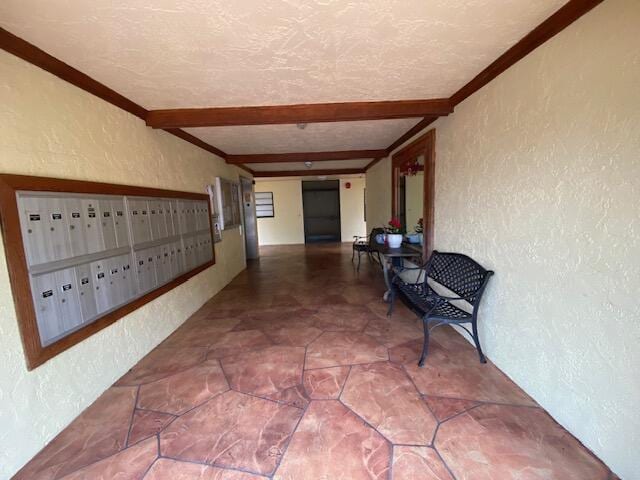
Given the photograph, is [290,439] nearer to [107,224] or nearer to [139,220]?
[107,224]

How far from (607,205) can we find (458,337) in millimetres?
1759

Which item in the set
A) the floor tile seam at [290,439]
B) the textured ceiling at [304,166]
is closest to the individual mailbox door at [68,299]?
the floor tile seam at [290,439]

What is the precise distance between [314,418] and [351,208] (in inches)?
322

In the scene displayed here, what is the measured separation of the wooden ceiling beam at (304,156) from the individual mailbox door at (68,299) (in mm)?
3347

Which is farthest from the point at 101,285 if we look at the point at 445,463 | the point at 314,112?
Answer: the point at 445,463

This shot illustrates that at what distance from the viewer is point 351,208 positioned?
944cm

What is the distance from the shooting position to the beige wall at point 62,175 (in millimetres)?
1375

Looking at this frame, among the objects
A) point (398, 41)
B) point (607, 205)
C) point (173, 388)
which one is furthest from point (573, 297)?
point (173, 388)

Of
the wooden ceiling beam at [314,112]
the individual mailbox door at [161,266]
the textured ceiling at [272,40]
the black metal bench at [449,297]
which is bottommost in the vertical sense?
the black metal bench at [449,297]

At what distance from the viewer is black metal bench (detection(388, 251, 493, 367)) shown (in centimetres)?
208

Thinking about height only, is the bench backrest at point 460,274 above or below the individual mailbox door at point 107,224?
below

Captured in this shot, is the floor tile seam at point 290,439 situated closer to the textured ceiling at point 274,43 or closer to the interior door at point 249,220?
the textured ceiling at point 274,43

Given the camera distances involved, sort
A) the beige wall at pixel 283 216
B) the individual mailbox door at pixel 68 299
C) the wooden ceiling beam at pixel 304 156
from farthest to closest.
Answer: the beige wall at pixel 283 216 → the wooden ceiling beam at pixel 304 156 → the individual mailbox door at pixel 68 299

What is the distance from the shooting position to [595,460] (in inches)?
52.4
